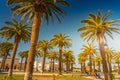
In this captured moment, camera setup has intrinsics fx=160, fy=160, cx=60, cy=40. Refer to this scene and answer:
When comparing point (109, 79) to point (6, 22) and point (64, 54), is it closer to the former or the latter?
point (6, 22)

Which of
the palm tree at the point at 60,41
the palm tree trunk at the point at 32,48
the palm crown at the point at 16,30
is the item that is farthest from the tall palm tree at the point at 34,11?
the palm tree at the point at 60,41

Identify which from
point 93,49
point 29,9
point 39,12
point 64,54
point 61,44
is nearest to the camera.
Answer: point 39,12

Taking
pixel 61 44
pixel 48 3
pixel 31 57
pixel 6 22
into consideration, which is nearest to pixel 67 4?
pixel 48 3

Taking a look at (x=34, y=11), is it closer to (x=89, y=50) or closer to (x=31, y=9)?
(x=31, y=9)

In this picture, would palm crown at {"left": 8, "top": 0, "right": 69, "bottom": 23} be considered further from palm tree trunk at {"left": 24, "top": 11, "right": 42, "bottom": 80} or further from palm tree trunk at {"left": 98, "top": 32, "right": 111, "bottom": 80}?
palm tree trunk at {"left": 98, "top": 32, "right": 111, "bottom": 80}

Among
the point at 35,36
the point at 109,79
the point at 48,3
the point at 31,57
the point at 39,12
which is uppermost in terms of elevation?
the point at 48,3

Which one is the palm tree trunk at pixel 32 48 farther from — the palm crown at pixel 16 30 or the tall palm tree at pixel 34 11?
the palm crown at pixel 16 30

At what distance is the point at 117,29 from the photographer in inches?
1216

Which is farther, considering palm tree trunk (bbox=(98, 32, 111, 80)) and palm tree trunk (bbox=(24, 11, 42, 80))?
palm tree trunk (bbox=(98, 32, 111, 80))

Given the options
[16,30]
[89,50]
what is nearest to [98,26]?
[16,30]

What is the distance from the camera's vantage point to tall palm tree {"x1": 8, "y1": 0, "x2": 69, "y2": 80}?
48.5ft

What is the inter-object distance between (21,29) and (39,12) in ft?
49.2

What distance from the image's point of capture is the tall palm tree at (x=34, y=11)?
14.8 meters

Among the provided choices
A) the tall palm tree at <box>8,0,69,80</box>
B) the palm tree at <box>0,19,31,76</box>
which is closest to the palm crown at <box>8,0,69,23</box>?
the tall palm tree at <box>8,0,69,80</box>
